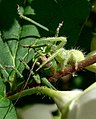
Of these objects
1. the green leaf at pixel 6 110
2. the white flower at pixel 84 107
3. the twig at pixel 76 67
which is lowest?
the green leaf at pixel 6 110

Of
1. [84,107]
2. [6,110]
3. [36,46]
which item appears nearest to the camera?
[84,107]

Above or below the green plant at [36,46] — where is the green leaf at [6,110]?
below

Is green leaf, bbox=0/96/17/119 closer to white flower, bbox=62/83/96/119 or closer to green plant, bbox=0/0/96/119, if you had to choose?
green plant, bbox=0/0/96/119

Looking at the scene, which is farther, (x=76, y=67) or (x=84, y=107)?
(x=76, y=67)

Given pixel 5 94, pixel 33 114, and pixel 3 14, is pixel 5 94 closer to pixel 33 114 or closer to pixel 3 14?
pixel 3 14

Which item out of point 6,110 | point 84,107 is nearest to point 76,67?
point 84,107

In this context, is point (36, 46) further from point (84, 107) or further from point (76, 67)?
point (84, 107)

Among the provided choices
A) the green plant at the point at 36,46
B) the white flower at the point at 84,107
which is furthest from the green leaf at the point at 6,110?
the white flower at the point at 84,107

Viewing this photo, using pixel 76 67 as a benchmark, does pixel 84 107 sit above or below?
below

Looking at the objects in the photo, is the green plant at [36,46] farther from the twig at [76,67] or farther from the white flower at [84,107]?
the white flower at [84,107]

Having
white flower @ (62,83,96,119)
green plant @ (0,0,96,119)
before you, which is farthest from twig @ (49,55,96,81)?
white flower @ (62,83,96,119)
